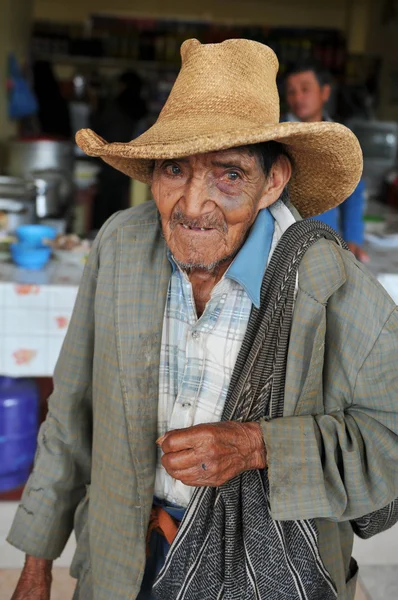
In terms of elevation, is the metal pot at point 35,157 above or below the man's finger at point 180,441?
below

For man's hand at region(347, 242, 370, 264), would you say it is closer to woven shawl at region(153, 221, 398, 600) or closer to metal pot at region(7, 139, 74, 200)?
metal pot at region(7, 139, 74, 200)

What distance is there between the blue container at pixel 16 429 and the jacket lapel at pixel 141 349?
185 cm

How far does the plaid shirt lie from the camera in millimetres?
1282

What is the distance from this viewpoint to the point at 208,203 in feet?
4.13

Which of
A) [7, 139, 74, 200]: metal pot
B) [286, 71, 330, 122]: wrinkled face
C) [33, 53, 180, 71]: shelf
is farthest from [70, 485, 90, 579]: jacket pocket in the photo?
[33, 53, 180, 71]: shelf

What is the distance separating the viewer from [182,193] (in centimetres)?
Result: 127

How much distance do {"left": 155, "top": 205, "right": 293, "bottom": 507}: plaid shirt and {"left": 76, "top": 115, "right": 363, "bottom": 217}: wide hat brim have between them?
4.7 inches

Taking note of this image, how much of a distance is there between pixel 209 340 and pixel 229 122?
37 cm

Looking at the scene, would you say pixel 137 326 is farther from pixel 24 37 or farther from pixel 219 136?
pixel 24 37

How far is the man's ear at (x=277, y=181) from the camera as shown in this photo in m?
1.34

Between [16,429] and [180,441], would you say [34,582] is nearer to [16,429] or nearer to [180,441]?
[180,441]

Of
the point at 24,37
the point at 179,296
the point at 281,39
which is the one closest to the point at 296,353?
the point at 179,296

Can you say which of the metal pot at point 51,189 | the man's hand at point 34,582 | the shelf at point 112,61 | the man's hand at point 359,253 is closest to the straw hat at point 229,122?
the man's hand at point 34,582

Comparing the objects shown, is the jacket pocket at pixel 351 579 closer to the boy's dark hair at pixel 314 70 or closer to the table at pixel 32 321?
the table at pixel 32 321
